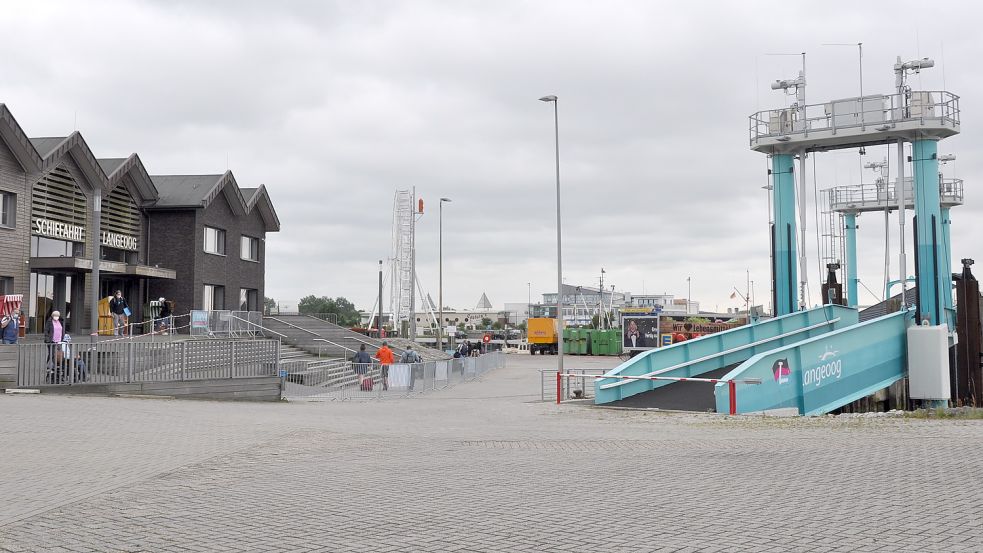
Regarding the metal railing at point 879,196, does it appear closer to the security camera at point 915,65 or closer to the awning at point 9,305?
the security camera at point 915,65

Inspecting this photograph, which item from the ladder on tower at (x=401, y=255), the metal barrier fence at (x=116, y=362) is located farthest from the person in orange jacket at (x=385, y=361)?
the ladder on tower at (x=401, y=255)

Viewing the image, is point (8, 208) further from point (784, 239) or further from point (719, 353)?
point (784, 239)

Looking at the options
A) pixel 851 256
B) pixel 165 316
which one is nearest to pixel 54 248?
pixel 165 316

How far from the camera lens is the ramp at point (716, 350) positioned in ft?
69.1

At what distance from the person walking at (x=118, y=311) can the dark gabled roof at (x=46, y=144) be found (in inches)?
212

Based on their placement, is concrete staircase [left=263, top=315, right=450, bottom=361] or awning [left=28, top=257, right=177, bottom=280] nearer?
awning [left=28, top=257, right=177, bottom=280]

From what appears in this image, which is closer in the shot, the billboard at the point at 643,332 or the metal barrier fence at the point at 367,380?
the metal barrier fence at the point at 367,380

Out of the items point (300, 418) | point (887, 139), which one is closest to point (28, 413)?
point (300, 418)

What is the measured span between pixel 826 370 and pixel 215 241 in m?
28.5

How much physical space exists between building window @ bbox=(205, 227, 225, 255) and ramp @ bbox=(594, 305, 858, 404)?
2355 centimetres

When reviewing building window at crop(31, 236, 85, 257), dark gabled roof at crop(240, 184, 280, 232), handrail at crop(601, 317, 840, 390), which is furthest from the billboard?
building window at crop(31, 236, 85, 257)

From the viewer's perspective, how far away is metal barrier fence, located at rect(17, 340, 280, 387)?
1916 centimetres

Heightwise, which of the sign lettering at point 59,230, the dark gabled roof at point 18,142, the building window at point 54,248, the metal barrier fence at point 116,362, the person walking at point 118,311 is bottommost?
the metal barrier fence at point 116,362

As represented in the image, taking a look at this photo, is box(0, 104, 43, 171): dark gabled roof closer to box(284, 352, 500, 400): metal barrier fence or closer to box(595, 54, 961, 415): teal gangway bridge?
box(284, 352, 500, 400): metal barrier fence
